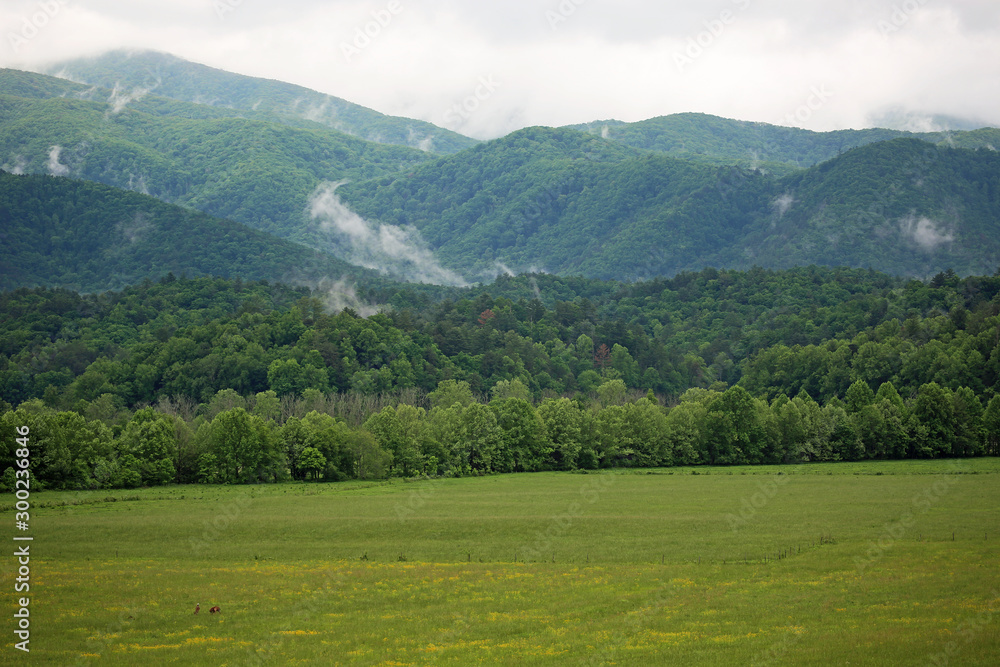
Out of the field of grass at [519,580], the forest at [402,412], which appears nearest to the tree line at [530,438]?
the forest at [402,412]

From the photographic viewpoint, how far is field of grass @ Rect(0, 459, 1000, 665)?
1280 inches

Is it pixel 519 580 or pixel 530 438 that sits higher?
pixel 519 580

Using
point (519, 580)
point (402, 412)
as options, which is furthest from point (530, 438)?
point (519, 580)

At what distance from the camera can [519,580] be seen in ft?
146

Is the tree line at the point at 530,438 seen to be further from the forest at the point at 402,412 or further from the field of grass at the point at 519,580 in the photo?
the field of grass at the point at 519,580

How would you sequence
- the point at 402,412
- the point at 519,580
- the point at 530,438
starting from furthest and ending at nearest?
the point at 530,438, the point at 402,412, the point at 519,580

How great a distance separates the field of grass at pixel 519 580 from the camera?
3250 centimetres

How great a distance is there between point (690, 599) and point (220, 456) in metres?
70.2

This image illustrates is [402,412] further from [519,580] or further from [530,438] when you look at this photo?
[519,580]

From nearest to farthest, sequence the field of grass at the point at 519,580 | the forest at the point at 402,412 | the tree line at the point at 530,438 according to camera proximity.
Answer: the field of grass at the point at 519,580, the tree line at the point at 530,438, the forest at the point at 402,412

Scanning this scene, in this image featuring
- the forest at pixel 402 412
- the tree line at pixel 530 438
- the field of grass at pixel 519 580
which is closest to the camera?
the field of grass at pixel 519 580

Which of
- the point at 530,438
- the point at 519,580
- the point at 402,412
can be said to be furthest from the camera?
the point at 530,438

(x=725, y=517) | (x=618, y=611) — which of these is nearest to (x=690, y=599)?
(x=618, y=611)

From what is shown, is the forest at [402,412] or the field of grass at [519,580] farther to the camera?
the forest at [402,412]
